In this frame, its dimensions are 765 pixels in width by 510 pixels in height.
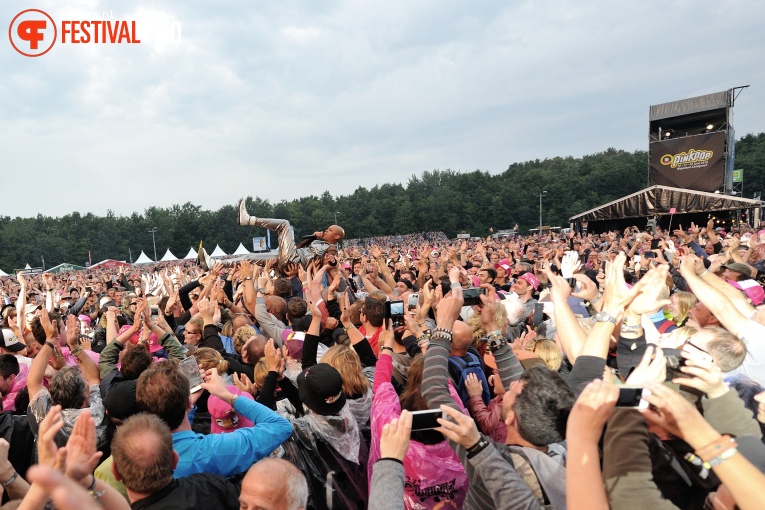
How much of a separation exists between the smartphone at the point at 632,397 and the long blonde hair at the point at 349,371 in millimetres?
1737

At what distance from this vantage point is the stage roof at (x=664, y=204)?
85.1ft

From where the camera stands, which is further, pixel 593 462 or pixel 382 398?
pixel 382 398

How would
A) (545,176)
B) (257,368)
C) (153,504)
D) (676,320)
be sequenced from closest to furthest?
(153,504), (257,368), (676,320), (545,176)

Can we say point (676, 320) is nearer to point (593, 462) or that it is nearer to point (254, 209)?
point (593, 462)

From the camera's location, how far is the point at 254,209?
83.8 meters

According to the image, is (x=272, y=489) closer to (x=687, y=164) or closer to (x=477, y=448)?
(x=477, y=448)

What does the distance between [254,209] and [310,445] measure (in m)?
84.8

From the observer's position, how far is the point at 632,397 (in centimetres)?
137

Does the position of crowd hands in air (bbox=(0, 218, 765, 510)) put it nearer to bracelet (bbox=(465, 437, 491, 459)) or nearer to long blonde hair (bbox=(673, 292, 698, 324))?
bracelet (bbox=(465, 437, 491, 459))

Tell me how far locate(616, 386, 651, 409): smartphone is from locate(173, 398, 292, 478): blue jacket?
1.71 metres

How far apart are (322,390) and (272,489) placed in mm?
728

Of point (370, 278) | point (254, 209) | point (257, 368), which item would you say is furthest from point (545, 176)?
point (257, 368)

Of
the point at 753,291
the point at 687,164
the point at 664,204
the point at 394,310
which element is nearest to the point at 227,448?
the point at 394,310

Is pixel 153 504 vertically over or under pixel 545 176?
under
